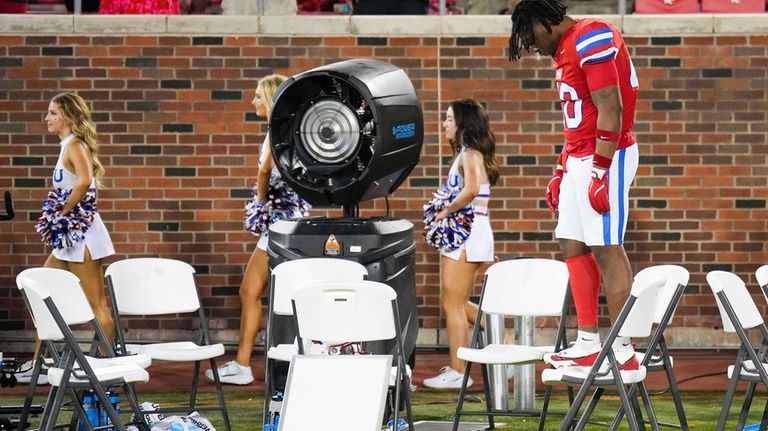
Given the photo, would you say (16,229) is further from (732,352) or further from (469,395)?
(732,352)

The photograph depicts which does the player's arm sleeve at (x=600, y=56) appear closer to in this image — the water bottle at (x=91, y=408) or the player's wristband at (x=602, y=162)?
the player's wristband at (x=602, y=162)

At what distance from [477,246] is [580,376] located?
2.37 m

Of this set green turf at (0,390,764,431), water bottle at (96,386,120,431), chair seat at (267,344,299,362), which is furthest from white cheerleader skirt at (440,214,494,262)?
water bottle at (96,386,120,431)

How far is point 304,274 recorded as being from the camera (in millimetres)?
6297

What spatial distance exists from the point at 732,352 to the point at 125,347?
432 centimetres

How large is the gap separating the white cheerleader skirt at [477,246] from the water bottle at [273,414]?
172 centimetres

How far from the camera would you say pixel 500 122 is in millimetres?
8945

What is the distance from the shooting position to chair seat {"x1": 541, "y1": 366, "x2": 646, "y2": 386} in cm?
513

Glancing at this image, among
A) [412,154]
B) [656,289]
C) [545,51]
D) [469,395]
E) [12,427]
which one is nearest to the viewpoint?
[656,289]

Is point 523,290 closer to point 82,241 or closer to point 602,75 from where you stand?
point 602,75

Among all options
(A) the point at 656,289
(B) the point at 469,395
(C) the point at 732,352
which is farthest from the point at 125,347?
(C) the point at 732,352

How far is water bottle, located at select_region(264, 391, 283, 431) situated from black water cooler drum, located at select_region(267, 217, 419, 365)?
0.51 m

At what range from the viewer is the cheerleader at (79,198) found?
25.3ft

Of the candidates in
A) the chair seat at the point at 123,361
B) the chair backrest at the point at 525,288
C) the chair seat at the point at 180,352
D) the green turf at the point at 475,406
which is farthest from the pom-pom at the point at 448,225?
the chair seat at the point at 123,361
